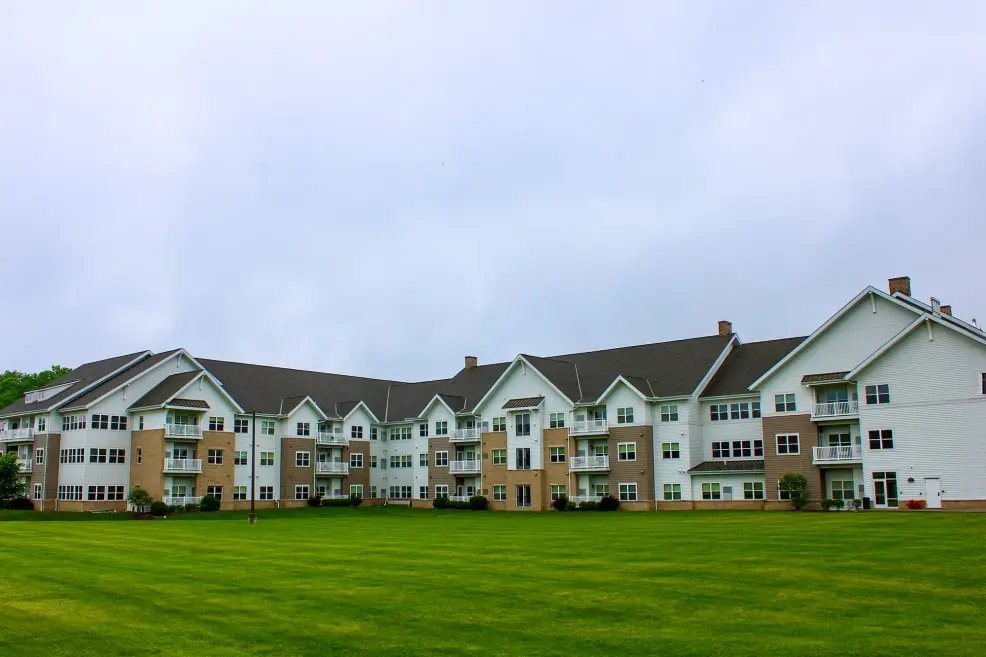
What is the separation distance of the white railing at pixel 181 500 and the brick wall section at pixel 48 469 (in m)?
9.28

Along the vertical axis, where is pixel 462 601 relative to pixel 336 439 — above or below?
below

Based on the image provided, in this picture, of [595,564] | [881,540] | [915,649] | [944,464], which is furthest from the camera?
[944,464]

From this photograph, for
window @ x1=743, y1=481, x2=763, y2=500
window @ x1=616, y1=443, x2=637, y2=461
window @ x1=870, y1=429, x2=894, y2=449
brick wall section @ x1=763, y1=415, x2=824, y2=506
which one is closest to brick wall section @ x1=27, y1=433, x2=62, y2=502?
window @ x1=616, y1=443, x2=637, y2=461

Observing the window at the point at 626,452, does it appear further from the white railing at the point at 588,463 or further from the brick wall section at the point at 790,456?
the brick wall section at the point at 790,456

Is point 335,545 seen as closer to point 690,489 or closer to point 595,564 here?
point 595,564

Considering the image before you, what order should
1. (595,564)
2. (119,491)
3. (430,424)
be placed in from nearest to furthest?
(595,564), (119,491), (430,424)

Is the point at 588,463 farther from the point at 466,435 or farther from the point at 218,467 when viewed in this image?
the point at 218,467

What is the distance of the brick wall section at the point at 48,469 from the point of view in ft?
218

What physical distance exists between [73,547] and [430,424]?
49.5 metres

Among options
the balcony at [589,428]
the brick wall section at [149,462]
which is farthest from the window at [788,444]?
the brick wall section at [149,462]

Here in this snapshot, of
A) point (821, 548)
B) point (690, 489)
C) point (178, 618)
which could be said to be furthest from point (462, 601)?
point (690, 489)

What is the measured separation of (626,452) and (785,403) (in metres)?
11.9

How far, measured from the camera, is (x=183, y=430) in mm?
65875

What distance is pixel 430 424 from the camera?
75.1 metres
